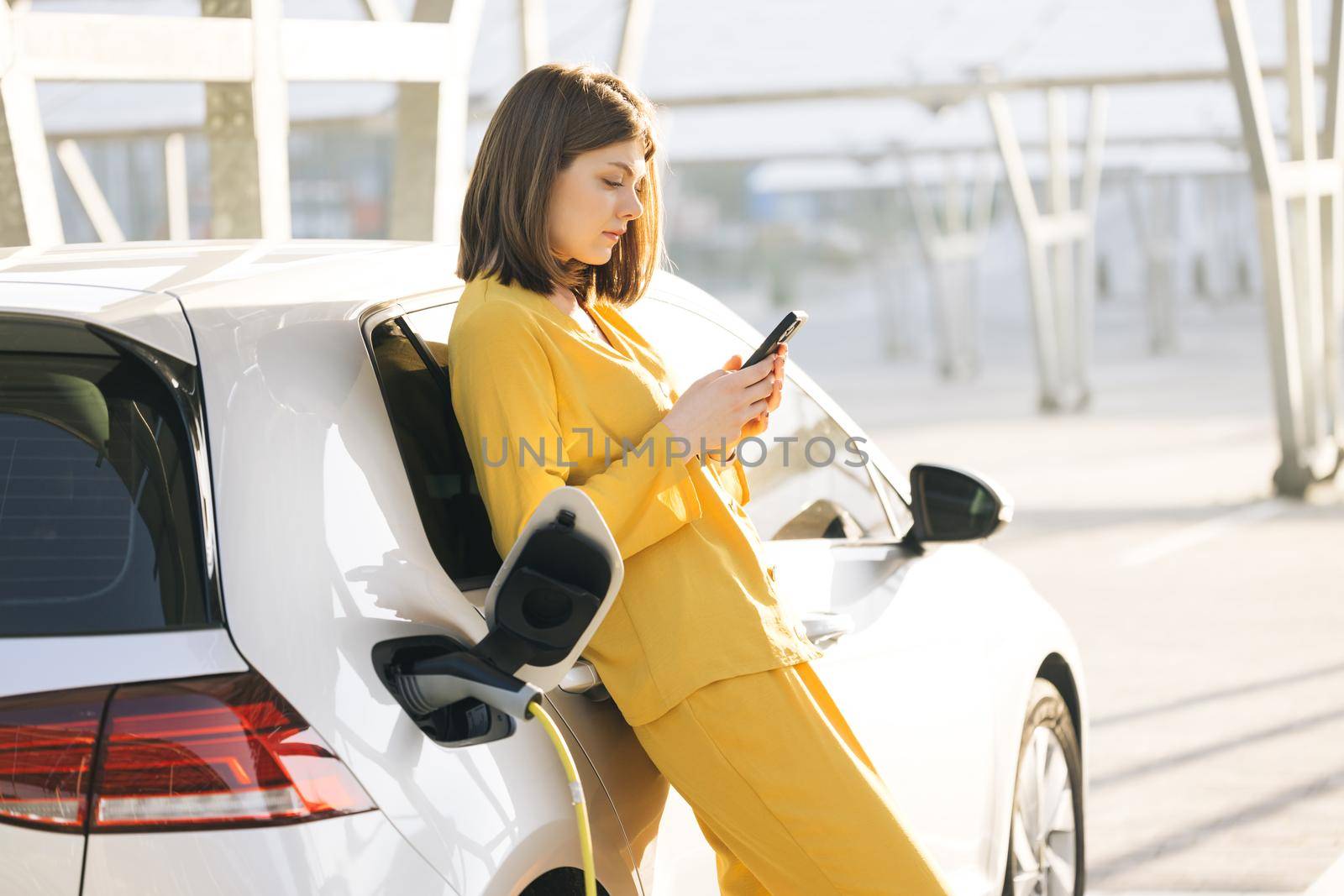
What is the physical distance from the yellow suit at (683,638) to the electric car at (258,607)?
0.06 m

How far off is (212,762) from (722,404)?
0.82m

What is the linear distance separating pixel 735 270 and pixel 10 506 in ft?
224

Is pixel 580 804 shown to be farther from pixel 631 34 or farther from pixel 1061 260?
pixel 1061 260

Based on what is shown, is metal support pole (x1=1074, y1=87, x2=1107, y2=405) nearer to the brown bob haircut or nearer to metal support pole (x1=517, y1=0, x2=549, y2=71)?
metal support pole (x1=517, y1=0, x2=549, y2=71)

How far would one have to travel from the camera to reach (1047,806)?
357cm

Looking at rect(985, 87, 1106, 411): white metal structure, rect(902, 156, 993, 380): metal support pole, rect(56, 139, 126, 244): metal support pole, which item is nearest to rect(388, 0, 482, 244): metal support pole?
rect(56, 139, 126, 244): metal support pole

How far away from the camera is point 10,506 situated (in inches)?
75.0

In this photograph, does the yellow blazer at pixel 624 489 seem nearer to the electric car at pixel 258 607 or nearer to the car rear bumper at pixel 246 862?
the electric car at pixel 258 607

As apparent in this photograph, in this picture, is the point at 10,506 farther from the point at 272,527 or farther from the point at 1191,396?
the point at 1191,396

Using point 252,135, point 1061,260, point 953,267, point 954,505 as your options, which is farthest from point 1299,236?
point 953,267

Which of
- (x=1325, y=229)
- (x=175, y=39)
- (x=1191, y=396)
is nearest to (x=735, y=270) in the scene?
(x=1191, y=396)

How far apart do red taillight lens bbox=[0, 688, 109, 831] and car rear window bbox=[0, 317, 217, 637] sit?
100mm

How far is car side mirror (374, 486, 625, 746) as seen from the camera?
1.88 m

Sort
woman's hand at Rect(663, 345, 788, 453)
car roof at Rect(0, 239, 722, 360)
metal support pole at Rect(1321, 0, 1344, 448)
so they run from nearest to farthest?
1. car roof at Rect(0, 239, 722, 360)
2. woman's hand at Rect(663, 345, 788, 453)
3. metal support pole at Rect(1321, 0, 1344, 448)
